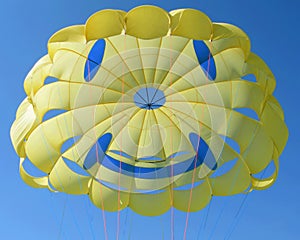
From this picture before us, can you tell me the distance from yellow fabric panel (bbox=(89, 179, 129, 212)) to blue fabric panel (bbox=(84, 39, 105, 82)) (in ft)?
7.65

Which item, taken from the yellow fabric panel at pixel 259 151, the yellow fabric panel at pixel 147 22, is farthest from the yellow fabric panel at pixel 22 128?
the yellow fabric panel at pixel 259 151

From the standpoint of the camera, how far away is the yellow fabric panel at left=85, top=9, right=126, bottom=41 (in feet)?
27.2

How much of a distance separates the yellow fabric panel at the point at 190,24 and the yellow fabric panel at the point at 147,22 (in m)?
0.21

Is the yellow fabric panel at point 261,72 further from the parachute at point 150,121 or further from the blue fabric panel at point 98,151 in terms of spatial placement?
the blue fabric panel at point 98,151

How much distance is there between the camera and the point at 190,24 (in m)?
8.44

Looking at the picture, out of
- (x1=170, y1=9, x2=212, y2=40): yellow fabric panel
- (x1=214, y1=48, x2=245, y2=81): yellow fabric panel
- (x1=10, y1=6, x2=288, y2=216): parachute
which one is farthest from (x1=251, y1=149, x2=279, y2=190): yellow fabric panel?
(x1=170, y1=9, x2=212, y2=40): yellow fabric panel

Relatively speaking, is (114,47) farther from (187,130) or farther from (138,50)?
(187,130)

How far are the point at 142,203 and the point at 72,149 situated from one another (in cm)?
194

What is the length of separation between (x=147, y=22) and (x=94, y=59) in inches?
77.4

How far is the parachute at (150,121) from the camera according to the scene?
9.55 metres

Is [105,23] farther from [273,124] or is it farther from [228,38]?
[273,124]

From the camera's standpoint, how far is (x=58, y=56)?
9.45m

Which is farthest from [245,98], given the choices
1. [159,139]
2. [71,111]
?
[71,111]

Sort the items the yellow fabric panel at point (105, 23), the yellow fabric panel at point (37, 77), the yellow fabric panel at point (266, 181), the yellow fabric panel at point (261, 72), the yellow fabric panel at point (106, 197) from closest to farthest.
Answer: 1. the yellow fabric panel at point (105, 23)
2. the yellow fabric panel at point (261, 72)
3. the yellow fabric panel at point (37, 77)
4. the yellow fabric panel at point (266, 181)
5. the yellow fabric panel at point (106, 197)
